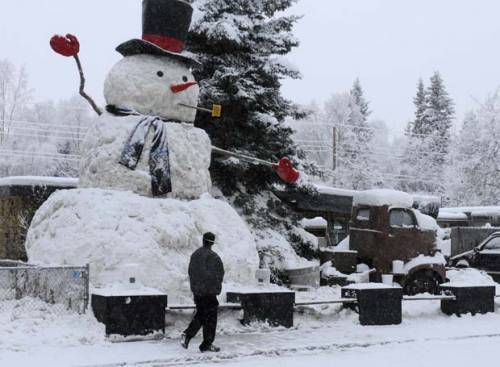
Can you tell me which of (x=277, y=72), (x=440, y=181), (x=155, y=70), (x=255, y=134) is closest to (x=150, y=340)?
(x=155, y=70)

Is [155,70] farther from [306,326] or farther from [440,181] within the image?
[440,181]

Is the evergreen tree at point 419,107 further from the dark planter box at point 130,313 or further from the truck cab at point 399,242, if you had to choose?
the dark planter box at point 130,313

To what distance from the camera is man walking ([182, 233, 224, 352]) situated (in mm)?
8945

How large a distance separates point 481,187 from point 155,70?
Answer: 30.2m

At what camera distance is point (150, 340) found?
9617mm

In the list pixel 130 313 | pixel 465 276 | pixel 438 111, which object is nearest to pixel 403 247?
pixel 465 276

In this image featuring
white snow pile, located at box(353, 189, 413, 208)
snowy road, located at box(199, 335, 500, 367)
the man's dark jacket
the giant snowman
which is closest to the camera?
snowy road, located at box(199, 335, 500, 367)

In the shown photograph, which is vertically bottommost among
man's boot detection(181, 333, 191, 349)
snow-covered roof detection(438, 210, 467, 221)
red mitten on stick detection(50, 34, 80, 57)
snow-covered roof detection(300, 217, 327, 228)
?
man's boot detection(181, 333, 191, 349)

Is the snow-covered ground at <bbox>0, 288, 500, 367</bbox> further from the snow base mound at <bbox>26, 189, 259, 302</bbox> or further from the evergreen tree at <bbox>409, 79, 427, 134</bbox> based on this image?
the evergreen tree at <bbox>409, 79, 427, 134</bbox>

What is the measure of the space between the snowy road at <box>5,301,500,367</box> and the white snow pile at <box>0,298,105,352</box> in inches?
7.5

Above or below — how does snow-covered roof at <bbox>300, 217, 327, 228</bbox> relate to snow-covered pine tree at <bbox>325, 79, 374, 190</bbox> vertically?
below

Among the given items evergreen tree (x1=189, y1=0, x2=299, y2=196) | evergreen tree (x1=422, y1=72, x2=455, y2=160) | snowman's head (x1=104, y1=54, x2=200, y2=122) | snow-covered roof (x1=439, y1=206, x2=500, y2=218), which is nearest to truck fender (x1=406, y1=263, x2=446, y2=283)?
evergreen tree (x1=189, y1=0, x2=299, y2=196)

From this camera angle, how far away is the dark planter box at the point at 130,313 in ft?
30.8

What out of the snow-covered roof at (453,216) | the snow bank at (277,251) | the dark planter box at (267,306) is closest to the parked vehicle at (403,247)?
the snow bank at (277,251)
